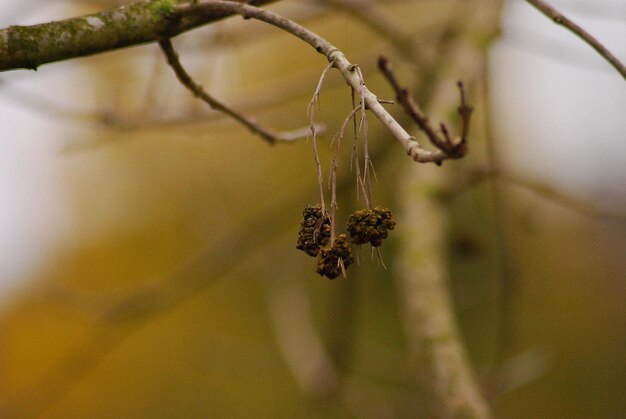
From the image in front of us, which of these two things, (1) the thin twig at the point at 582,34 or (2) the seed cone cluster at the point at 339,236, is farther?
(1) the thin twig at the point at 582,34

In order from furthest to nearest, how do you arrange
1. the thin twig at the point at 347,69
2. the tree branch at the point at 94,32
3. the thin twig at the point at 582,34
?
the tree branch at the point at 94,32, the thin twig at the point at 582,34, the thin twig at the point at 347,69

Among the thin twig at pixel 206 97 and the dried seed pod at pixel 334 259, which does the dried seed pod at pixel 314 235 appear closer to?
the dried seed pod at pixel 334 259

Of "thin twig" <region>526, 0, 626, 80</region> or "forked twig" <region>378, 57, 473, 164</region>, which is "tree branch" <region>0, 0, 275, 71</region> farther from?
"thin twig" <region>526, 0, 626, 80</region>

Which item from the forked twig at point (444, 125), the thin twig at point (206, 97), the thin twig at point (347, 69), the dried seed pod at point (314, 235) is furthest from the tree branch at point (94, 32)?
the dried seed pod at point (314, 235)

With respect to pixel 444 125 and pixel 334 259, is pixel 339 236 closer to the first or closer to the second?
pixel 334 259

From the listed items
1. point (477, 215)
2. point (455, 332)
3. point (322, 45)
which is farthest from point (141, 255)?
point (322, 45)

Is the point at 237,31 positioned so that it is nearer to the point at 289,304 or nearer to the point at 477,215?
the point at 289,304

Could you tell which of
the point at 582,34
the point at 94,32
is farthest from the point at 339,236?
the point at 94,32

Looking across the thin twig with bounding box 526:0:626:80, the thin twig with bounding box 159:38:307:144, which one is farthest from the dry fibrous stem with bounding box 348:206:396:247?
the thin twig with bounding box 159:38:307:144
